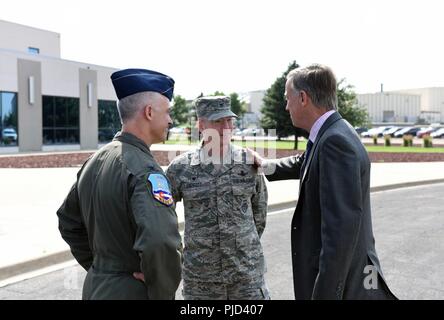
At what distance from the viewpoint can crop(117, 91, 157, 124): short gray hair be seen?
2227mm

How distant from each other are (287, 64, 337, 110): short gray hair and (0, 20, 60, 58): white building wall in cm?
4167

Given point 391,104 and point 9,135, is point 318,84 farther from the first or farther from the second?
point 391,104

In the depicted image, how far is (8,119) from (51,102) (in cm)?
401

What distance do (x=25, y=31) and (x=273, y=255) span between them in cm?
4312

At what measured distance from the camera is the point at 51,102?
32.0 meters

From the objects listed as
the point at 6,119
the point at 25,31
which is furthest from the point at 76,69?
the point at 25,31

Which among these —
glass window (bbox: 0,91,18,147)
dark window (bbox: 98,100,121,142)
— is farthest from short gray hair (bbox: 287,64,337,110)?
dark window (bbox: 98,100,121,142)

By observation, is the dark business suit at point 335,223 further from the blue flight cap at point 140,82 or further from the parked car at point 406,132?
the parked car at point 406,132

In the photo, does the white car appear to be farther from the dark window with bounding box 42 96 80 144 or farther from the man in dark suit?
the man in dark suit

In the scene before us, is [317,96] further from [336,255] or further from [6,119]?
[6,119]

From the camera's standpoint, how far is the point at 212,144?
10.3 feet

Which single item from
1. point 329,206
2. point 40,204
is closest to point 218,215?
point 329,206

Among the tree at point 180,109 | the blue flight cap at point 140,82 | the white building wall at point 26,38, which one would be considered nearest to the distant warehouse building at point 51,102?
the white building wall at point 26,38

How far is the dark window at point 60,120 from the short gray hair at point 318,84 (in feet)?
102
